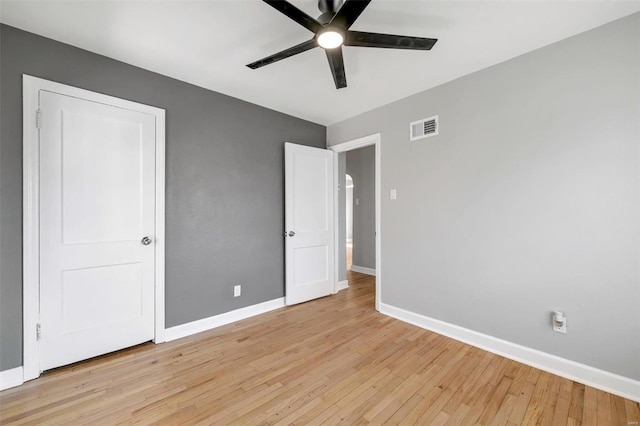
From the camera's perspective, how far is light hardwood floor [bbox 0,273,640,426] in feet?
5.23

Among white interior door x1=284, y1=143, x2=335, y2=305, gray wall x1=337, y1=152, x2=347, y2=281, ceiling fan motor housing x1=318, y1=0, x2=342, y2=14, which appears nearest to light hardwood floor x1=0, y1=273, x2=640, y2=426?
white interior door x1=284, y1=143, x2=335, y2=305

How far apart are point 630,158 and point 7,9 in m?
4.24

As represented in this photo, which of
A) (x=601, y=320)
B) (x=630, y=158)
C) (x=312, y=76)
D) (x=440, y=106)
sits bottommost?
(x=601, y=320)

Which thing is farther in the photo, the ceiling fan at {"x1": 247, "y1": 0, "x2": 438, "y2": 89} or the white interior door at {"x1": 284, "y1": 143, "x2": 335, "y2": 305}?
the white interior door at {"x1": 284, "y1": 143, "x2": 335, "y2": 305}

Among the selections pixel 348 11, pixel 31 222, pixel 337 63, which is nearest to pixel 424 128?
pixel 337 63

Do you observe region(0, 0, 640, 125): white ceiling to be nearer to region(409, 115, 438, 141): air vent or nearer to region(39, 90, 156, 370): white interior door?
region(409, 115, 438, 141): air vent

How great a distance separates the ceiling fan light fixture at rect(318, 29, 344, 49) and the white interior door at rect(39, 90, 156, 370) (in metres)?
1.80

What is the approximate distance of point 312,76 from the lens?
2.56 metres

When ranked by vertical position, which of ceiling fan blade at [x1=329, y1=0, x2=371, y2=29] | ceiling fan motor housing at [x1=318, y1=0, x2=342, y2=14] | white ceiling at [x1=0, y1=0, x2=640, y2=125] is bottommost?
ceiling fan blade at [x1=329, y1=0, x2=371, y2=29]

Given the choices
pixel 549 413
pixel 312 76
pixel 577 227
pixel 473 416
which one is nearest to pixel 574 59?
pixel 577 227

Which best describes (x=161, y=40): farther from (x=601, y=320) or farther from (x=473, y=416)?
(x=601, y=320)

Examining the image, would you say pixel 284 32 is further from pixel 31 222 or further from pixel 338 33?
pixel 31 222

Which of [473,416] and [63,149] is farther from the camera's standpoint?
[63,149]

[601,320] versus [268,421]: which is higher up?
[601,320]
